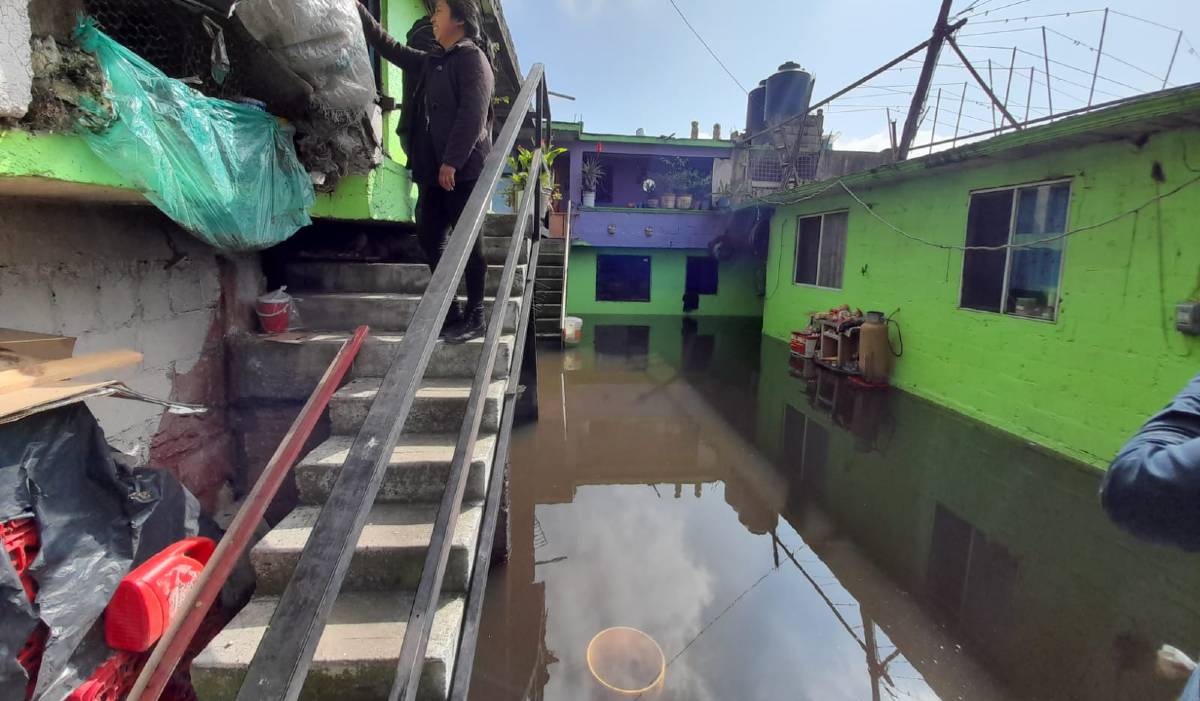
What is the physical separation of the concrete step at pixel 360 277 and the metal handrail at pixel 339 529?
2100 millimetres

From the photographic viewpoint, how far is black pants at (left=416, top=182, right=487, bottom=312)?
258cm

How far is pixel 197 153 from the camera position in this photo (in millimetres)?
1931

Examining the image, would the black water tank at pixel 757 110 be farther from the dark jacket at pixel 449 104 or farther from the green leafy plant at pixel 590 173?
the dark jacket at pixel 449 104

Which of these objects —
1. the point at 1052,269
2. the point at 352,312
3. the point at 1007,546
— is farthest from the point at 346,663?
the point at 1052,269

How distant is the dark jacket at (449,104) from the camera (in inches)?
93.7

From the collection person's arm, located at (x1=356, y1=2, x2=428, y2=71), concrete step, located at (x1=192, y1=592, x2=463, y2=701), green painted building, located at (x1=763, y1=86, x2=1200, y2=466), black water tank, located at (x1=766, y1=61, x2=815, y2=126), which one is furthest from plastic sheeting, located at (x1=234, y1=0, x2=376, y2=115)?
black water tank, located at (x1=766, y1=61, x2=815, y2=126)

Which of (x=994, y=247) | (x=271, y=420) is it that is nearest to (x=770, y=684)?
(x=271, y=420)

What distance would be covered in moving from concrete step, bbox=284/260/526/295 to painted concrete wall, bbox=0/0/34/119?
1.86 meters

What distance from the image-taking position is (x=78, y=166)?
1615mm

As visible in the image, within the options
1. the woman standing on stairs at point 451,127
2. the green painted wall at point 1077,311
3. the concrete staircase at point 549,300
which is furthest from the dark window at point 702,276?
the woman standing on stairs at point 451,127

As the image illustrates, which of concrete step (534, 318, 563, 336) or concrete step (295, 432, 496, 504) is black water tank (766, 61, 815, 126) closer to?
concrete step (534, 318, 563, 336)

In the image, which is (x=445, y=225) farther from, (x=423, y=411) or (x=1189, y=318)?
(x=1189, y=318)

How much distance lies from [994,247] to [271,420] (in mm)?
6276

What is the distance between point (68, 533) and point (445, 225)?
1.80m
